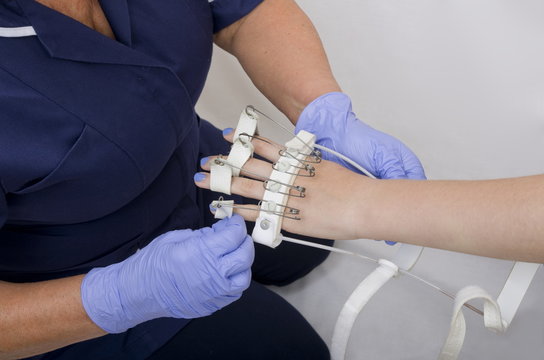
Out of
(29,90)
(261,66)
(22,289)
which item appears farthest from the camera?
(261,66)

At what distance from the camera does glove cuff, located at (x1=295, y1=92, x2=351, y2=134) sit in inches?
39.3

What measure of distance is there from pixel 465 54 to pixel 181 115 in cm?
71

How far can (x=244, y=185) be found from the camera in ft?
2.84

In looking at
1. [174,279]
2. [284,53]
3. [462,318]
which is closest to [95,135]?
[174,279]

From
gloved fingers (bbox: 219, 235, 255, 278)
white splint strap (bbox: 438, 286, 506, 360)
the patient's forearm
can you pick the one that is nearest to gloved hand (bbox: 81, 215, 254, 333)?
gloved fingers (bbox: 219, 235, 255, 278)

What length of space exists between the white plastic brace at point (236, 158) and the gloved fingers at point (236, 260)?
0.12 metres

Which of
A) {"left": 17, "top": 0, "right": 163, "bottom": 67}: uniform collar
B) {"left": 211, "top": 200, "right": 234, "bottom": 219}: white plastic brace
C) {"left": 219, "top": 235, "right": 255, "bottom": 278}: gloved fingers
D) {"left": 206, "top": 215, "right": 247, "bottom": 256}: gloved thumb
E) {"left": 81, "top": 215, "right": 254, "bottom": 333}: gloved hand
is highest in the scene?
{"left": 17, "top": 0, "right": 163, "bottom": 67}: uniform collar

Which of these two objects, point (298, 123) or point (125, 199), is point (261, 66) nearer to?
point (298, 123)

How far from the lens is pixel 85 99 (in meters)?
0.76

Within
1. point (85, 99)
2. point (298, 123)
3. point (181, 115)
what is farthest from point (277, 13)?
point (85, 99)

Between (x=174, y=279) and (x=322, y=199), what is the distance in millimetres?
275

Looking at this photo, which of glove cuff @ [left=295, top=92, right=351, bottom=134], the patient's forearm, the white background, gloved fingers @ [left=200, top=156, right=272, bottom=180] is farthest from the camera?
the white background

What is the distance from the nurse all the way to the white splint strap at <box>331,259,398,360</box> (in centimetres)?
16

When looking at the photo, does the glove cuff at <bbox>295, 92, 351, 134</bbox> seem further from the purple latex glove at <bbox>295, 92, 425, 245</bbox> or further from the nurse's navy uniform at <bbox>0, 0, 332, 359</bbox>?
the nurse's navy uniform at <bbox>0, 0, 332, 359</bbox>
